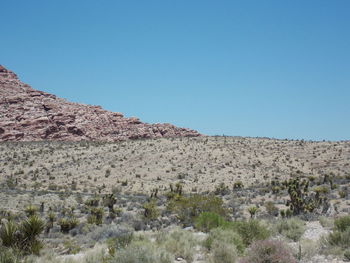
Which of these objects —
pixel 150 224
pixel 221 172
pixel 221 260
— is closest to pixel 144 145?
pixel 221 172

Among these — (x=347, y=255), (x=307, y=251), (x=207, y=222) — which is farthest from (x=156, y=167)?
(x=347, y=255)

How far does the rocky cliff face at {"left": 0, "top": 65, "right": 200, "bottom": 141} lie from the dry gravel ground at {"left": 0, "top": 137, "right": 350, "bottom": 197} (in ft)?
26.3

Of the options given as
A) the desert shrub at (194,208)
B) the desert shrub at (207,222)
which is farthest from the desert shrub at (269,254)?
the desert shrub at (194,208)

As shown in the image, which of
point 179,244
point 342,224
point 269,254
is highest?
point 342,224

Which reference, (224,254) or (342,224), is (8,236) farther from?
(342,224)

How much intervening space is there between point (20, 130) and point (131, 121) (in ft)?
69.2

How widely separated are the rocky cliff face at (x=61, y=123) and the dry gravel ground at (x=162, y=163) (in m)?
8.03

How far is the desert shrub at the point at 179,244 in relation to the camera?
9969 mm

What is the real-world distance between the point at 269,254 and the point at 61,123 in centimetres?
6313

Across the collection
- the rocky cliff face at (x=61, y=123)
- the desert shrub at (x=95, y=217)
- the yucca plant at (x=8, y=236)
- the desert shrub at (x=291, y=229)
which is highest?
the rocky cliff face at (x=61, y=123)

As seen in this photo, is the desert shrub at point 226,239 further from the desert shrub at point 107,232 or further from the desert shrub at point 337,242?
the desert shrub at point 107,232

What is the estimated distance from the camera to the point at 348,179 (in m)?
A: 30.5

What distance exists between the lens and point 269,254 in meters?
7.70

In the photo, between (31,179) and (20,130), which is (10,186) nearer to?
(31,179)
